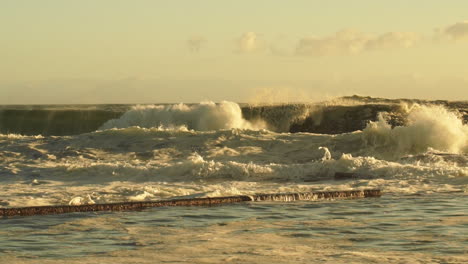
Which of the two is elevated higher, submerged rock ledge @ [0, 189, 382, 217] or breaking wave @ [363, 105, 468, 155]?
breaking wave @ [363, 105, 468, 155]

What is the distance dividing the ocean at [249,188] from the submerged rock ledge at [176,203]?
0.63ft

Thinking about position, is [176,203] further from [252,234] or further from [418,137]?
[418,137]

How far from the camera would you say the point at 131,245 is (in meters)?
7.86

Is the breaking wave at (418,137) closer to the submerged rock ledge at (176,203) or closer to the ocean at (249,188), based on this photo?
the ocean at (249,188)

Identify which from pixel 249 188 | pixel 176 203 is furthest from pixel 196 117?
pixel 176 203

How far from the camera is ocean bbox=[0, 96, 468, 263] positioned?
25.1 ft

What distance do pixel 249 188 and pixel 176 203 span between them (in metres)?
3.56

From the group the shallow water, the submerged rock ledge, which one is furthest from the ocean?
the submerged rock ledge

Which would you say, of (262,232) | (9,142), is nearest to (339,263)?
(262,232)

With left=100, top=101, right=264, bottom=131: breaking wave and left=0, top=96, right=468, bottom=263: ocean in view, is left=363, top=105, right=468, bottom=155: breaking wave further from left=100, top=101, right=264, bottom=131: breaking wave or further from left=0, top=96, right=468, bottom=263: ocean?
left=100, top=101, right=264, bottom=131: breaking wave

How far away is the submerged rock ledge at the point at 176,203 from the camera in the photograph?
995 centimetres

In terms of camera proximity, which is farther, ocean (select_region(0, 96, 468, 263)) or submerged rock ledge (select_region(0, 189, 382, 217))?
submerged rock ledge (select_region(0, 189, 382, 217))

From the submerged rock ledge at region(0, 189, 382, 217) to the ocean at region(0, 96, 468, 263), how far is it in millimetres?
192

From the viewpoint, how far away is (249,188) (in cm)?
1438
